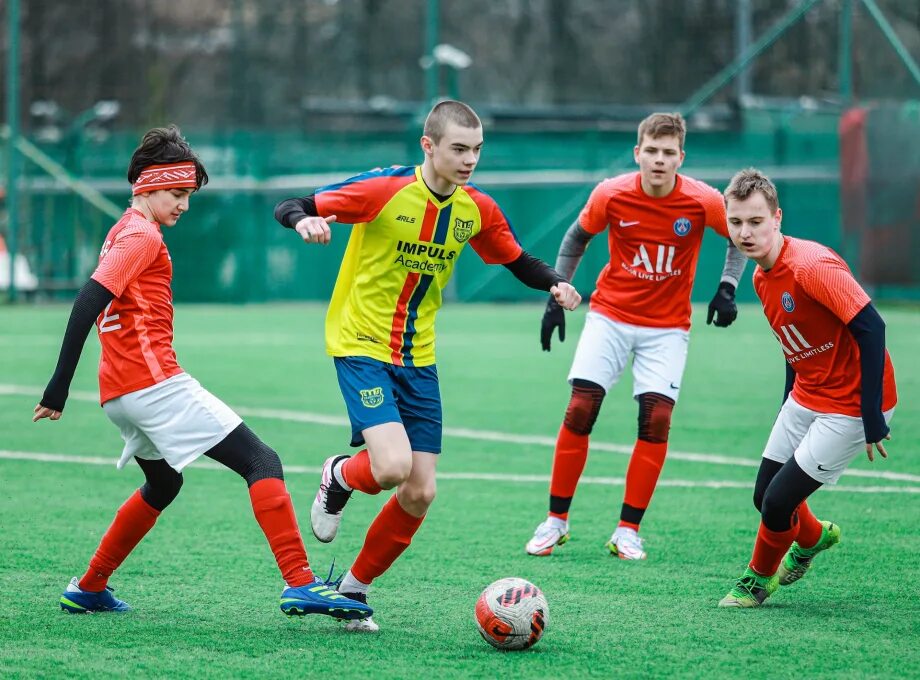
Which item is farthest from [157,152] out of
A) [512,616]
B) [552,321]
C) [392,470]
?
[552,321]

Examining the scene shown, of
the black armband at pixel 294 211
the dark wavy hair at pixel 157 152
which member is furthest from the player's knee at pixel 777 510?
the dark wavy hair at pixel 157 152

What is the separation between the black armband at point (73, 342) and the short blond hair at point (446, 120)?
144cm

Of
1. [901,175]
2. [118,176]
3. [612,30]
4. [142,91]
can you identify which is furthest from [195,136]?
[901,175]

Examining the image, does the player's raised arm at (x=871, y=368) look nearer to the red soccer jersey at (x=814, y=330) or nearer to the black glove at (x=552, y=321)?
the red soccer jersey at (x=814, y=330)

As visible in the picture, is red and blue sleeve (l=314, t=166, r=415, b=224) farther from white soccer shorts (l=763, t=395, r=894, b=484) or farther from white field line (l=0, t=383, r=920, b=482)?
white field line (l=0, t=383, r=920, b=482)

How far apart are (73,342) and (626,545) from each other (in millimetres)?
2828

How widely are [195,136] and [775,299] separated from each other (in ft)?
67.3

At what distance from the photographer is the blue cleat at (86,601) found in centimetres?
527

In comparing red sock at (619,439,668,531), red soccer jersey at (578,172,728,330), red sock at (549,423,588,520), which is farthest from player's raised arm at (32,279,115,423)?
red soccer jersey at (578,172,728,330)

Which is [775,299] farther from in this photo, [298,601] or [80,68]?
[80,68]

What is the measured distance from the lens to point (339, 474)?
18.1ft

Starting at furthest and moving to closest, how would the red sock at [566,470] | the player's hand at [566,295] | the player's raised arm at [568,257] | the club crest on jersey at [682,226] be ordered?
1. the player's raised arm at [568,257]
2. the club crest on jersey at [682,226]
3. the red sock at [566,470]
4. the player's hand at [566,295]

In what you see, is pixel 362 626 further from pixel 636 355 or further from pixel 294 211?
pixel 636 355

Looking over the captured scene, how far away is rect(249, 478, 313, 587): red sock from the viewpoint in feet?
16.5
